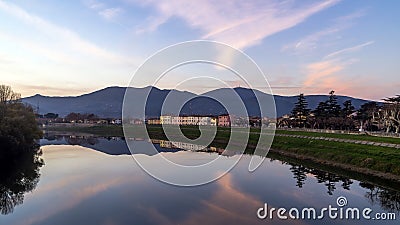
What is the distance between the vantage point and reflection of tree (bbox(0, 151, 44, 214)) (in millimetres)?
16484

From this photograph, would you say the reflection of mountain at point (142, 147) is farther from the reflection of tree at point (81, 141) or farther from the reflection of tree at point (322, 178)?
the reflection of tree at point (322, 178)

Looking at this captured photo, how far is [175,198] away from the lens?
1670 cm

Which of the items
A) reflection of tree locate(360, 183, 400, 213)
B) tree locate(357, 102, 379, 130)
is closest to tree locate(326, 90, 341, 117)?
tree locate(357, 102, 379, 130)

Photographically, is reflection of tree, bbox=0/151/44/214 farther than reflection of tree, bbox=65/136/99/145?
No

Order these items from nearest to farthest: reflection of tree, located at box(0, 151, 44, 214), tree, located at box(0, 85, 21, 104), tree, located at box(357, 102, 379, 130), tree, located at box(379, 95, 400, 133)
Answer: reflection of tree, located at box(0, 151, 44, 214) → tree, located at box(0, 85, 21, 104) → tree, located at box(379, 95, 400, 133) → tree, located at box(357, 102, 379, 130)

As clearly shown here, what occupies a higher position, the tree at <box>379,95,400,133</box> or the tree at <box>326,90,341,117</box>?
the tree at <box>326,90,341,117</box>

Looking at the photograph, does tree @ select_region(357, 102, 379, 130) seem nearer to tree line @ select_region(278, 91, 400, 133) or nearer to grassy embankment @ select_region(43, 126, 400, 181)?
tree line @ select_region(278, 91, 400, 133)

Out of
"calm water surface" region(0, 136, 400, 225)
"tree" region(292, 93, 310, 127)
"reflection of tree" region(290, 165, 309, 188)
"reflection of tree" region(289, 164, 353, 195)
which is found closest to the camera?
"calm water surface" region(0, 136, 400, 225)

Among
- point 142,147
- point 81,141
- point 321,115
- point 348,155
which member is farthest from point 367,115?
point 81,141

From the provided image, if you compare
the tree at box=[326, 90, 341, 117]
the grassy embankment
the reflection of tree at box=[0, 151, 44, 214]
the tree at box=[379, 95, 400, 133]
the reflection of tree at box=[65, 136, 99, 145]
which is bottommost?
the reflection of tree at box=[0, 151, 44, 214]

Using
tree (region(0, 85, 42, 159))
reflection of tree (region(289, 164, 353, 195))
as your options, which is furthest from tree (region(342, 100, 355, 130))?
tree (region(0, 85, 42, 159))

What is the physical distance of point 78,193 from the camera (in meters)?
18.3

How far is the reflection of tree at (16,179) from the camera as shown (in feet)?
54.1

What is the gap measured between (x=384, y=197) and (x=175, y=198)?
1025 centimetres
